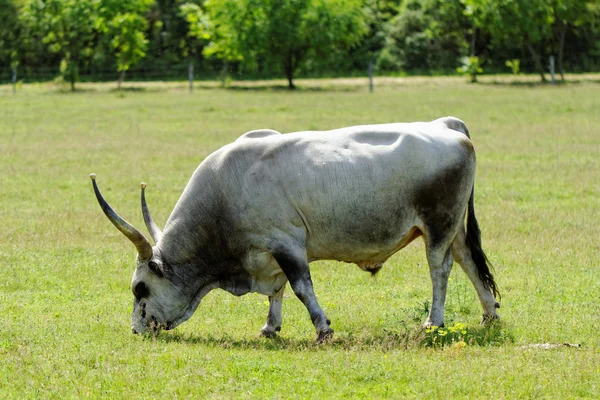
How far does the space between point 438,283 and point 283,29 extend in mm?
41962

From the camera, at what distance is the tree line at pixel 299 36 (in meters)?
51.4

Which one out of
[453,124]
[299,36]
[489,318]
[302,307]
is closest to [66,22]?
[299,36]

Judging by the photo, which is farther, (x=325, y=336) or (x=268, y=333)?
(x=268, y=333)

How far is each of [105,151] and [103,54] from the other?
33026 mm

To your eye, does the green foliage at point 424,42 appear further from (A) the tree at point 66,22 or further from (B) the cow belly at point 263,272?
(B) the cow belly at point 263,272

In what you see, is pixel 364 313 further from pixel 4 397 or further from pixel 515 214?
pixel 515 214

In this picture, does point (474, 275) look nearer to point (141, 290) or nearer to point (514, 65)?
point (141, 290)

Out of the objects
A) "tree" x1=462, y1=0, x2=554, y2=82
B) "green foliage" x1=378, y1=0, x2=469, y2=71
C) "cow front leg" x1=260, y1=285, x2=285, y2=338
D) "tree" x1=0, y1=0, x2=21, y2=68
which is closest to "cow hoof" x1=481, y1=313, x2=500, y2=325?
"cow front leg" x1=260, y1=285, x2=285, y2=338

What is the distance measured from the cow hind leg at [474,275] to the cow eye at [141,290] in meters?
3.04

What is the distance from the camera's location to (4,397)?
732 centimetres

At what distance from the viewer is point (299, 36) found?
50562 mm

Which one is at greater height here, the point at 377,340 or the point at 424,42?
the point at 424,42

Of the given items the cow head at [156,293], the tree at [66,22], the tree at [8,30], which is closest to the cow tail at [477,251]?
the cow head at [156,293]

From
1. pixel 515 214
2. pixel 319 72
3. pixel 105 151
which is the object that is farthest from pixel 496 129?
pixel 319 72
